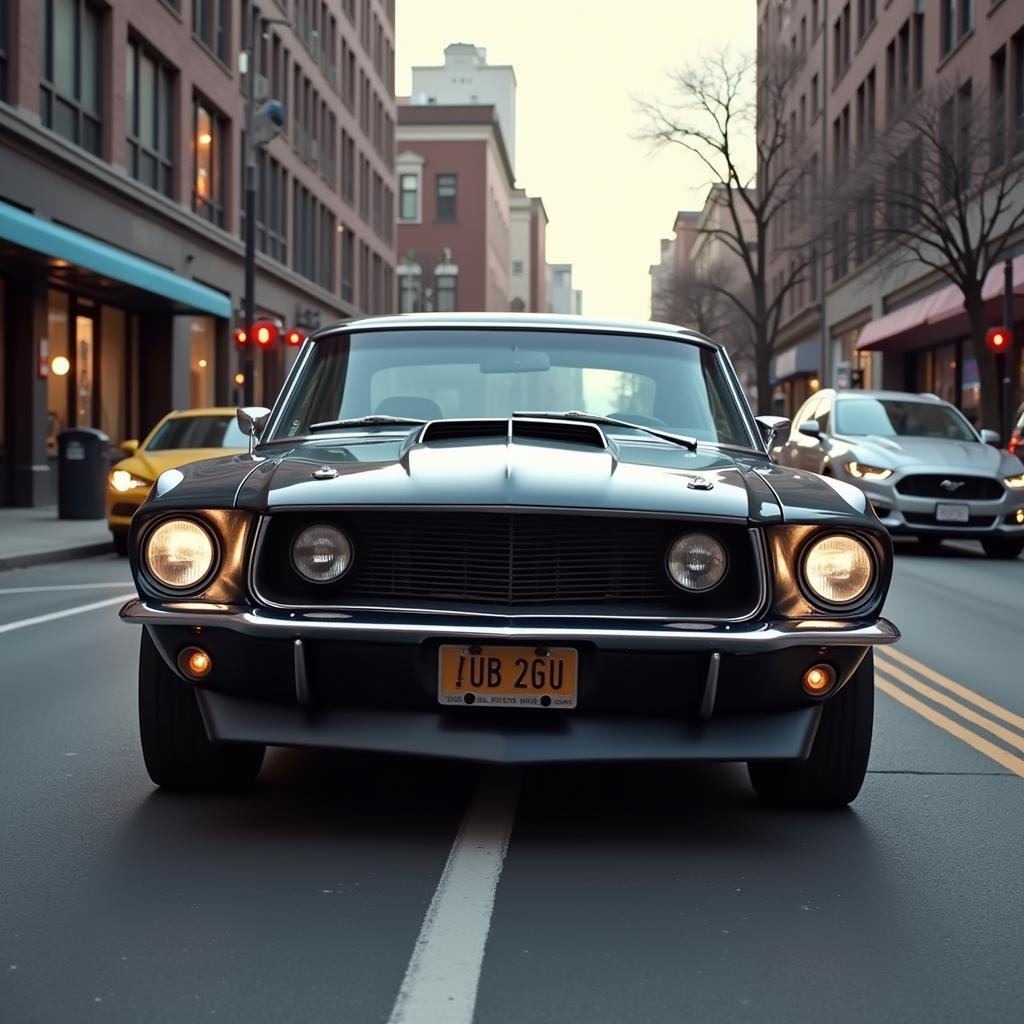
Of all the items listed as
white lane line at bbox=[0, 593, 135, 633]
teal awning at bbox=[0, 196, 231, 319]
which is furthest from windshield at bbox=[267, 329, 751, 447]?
teal awning at bbox=[0, 196, 231, 319]

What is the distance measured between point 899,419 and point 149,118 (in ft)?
55.5

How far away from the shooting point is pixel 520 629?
4.03m

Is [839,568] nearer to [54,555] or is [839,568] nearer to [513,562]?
[513,562]

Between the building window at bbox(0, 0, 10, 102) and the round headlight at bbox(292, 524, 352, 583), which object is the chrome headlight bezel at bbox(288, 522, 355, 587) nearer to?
the round headlight at bbox(292, 524, 352, 583)

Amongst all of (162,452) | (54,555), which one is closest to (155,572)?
(54,555)

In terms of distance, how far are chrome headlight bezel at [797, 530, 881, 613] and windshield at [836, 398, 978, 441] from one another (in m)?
12.8

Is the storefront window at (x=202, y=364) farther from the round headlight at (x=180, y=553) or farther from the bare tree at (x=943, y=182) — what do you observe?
the round headlight at (x=180, y=553)

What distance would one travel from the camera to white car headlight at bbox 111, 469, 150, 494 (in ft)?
49.0

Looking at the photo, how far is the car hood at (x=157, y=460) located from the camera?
15.0 metres

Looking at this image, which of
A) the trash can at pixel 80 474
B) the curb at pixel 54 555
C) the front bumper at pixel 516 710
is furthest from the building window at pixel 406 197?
the front bumper at pixel 516 710

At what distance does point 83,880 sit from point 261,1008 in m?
1.05

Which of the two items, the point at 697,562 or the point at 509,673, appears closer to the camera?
the point at 509,673

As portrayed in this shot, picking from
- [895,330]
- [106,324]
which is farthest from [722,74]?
[106,324]

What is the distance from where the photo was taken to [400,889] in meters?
3.80
